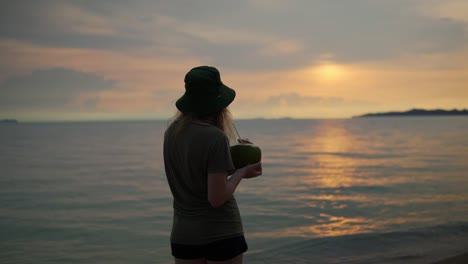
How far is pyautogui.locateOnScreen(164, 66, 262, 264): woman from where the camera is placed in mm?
2799

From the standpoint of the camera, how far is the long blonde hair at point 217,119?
290cm

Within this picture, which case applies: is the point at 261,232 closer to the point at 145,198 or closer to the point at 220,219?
the point at 145,198

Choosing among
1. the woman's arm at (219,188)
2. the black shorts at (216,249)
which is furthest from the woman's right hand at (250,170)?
the black shorts at (216,249)

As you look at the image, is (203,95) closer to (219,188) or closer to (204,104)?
(204,104)

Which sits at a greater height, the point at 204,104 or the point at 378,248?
the point at 204,104

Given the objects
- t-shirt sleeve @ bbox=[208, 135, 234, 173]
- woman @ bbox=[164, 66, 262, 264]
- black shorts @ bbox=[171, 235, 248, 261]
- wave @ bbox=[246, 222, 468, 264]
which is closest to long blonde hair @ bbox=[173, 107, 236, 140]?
woman @ bbox=[164, 66, 262, 264]

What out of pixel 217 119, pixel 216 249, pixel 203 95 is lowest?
pixel 216 249

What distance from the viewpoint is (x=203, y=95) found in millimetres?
Result: 2898

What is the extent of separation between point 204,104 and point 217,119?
147 mm

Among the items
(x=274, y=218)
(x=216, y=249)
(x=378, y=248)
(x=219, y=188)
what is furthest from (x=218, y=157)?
(x=274, y=218)

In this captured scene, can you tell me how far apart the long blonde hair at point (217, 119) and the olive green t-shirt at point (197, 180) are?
2.0 inches

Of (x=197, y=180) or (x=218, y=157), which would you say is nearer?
(x=218, y=157)

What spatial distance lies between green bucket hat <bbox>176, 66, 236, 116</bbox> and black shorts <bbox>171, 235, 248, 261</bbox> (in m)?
0.85

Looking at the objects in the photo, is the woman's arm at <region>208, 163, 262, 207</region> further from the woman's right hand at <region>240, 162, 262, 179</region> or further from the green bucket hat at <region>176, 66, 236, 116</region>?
the green bucket hat at <region>176, 66, 236, 116</region>
